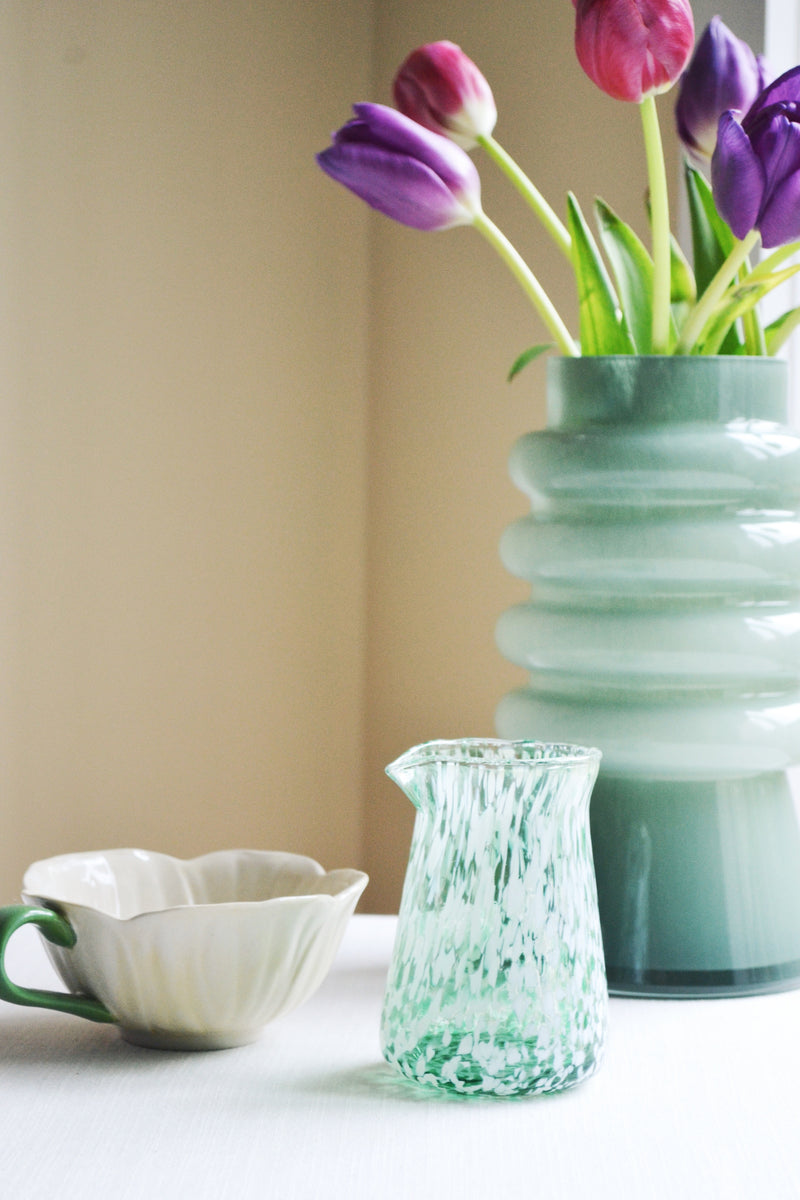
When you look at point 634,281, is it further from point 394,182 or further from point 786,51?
point 786,51

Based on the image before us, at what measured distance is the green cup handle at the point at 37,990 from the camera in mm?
468

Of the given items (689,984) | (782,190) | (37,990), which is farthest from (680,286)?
(37,990)

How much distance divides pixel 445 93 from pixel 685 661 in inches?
10.9

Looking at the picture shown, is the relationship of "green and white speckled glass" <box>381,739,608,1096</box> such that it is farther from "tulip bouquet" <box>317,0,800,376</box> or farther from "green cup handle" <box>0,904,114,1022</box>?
"tulip bouquet" <box>317,0,800,376</box>

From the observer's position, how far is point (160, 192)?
1.49 meters

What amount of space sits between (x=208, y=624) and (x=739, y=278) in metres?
0.98

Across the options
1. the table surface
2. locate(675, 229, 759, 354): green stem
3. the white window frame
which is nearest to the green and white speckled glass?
the table surface

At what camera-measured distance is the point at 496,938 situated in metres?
0.46

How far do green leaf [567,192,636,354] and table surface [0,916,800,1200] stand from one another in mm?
308

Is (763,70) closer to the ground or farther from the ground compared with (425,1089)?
farther from the ground

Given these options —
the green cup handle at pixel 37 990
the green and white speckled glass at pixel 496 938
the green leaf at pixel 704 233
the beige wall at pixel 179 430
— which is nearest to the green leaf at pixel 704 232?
the green leaf at pixel 704 233

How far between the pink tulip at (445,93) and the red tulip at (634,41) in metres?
0.06

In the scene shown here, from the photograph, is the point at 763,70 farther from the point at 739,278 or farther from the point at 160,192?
the point at 160,192

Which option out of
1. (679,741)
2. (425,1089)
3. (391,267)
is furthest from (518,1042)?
(391,267)
